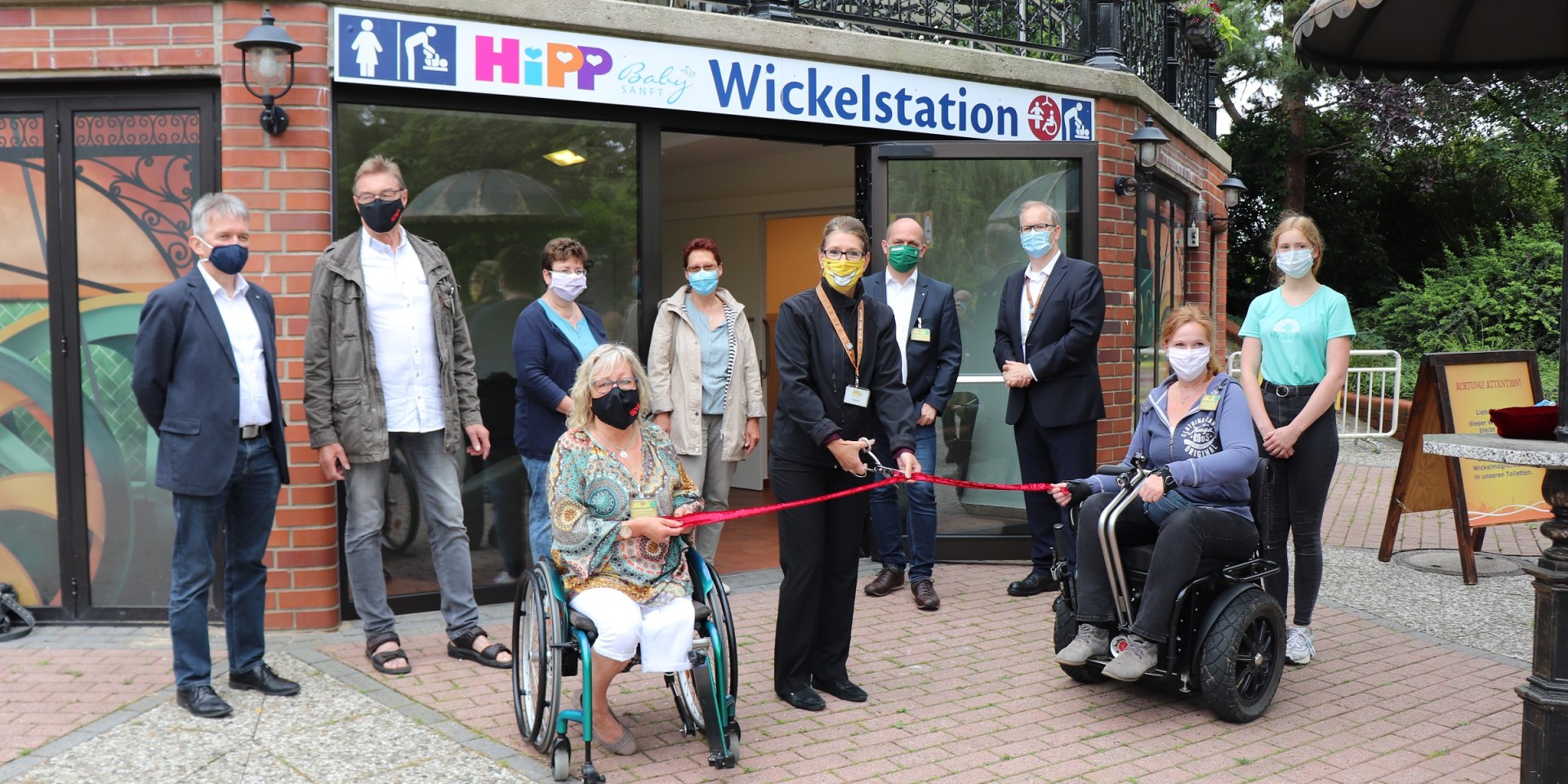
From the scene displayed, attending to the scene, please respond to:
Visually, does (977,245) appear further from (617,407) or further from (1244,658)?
(617,407)

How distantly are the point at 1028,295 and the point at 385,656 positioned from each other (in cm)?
368

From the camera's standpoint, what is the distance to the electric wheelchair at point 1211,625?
4566 mm

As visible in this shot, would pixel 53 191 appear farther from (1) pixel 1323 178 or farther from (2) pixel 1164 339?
(1) pixel 1323 178

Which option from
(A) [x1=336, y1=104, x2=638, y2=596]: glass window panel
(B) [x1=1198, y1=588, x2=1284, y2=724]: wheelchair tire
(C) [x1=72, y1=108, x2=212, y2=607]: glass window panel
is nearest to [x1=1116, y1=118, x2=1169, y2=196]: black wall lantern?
(A) [x1=336, y1=104, x2=638, y2=596]: glass window panel

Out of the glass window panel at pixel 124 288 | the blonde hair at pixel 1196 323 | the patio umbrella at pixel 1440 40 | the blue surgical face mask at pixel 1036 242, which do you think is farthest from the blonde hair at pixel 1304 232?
the glass window panel at pixel 124 288

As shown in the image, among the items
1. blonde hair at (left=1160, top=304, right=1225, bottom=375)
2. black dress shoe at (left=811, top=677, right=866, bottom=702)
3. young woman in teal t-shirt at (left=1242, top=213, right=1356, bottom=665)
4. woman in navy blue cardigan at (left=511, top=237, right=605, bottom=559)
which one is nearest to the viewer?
black dress shoe at (left=811, top=677, right=866, bottom=702)

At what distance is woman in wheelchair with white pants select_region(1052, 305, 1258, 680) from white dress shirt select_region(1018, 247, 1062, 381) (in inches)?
57.8

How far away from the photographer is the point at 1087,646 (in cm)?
478

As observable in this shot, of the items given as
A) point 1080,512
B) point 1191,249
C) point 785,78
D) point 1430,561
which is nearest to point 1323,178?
point 1191,249

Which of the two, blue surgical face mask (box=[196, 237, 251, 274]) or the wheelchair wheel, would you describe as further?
blue surgical face mask (box=[196, 237, 251, 274])

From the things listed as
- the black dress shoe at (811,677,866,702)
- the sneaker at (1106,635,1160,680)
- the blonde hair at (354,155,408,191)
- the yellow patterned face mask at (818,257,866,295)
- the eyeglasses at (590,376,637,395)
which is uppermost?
the blonde hair at (354,155,408,191)

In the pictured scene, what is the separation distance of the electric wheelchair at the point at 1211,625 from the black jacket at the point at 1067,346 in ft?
4.88

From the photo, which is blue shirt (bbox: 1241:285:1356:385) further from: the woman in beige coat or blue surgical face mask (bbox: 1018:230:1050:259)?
the woman in beige coat

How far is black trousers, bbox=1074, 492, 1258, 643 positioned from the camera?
14.9 ft
